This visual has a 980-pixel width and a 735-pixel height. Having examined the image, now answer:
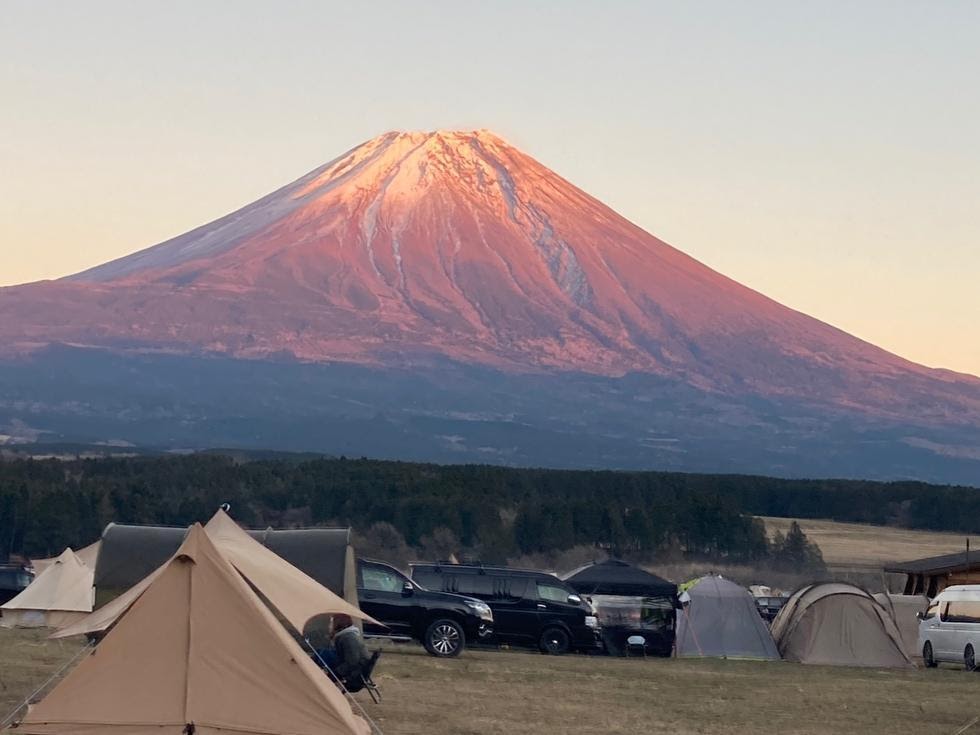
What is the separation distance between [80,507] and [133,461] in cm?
3074

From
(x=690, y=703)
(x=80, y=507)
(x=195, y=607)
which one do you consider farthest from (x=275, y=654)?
(x=80, y=507)

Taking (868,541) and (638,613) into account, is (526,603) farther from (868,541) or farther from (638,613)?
(868,541)

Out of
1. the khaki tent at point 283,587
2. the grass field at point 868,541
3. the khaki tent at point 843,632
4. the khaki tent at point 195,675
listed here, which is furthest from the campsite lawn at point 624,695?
the grass field at point 868,541

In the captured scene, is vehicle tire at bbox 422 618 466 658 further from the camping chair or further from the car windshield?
the camping chair

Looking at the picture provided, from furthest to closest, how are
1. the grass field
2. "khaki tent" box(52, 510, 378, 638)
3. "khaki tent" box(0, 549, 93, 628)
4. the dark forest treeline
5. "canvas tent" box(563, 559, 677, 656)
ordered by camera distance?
the grass field
the dark forest treeline
"khaki tent" box(0, 549, 93, 628)
"canvas tent" box(563, 559, 677, 656)
"khaki tent" box(52, 510, 378, 638)

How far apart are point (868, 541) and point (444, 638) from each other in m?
60.4

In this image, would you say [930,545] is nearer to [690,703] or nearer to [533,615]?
[533,615]

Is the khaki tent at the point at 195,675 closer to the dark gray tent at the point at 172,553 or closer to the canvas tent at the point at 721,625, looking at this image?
the dark gray tent at the point at 172,553

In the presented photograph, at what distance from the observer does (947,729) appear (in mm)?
23516

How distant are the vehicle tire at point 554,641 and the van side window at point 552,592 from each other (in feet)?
1.92

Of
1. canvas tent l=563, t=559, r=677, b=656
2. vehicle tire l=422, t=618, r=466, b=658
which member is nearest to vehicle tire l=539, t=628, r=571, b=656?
canvas tent l=563, t=559, r=677, b=656

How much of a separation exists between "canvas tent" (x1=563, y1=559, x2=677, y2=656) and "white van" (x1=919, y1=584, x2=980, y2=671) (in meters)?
4.99

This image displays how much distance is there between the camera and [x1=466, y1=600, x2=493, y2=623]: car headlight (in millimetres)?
33062

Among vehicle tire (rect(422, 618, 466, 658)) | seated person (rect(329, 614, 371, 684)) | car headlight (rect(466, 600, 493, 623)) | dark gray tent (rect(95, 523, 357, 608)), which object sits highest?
dark gray tent (rect(95, 523, 357, 608))
